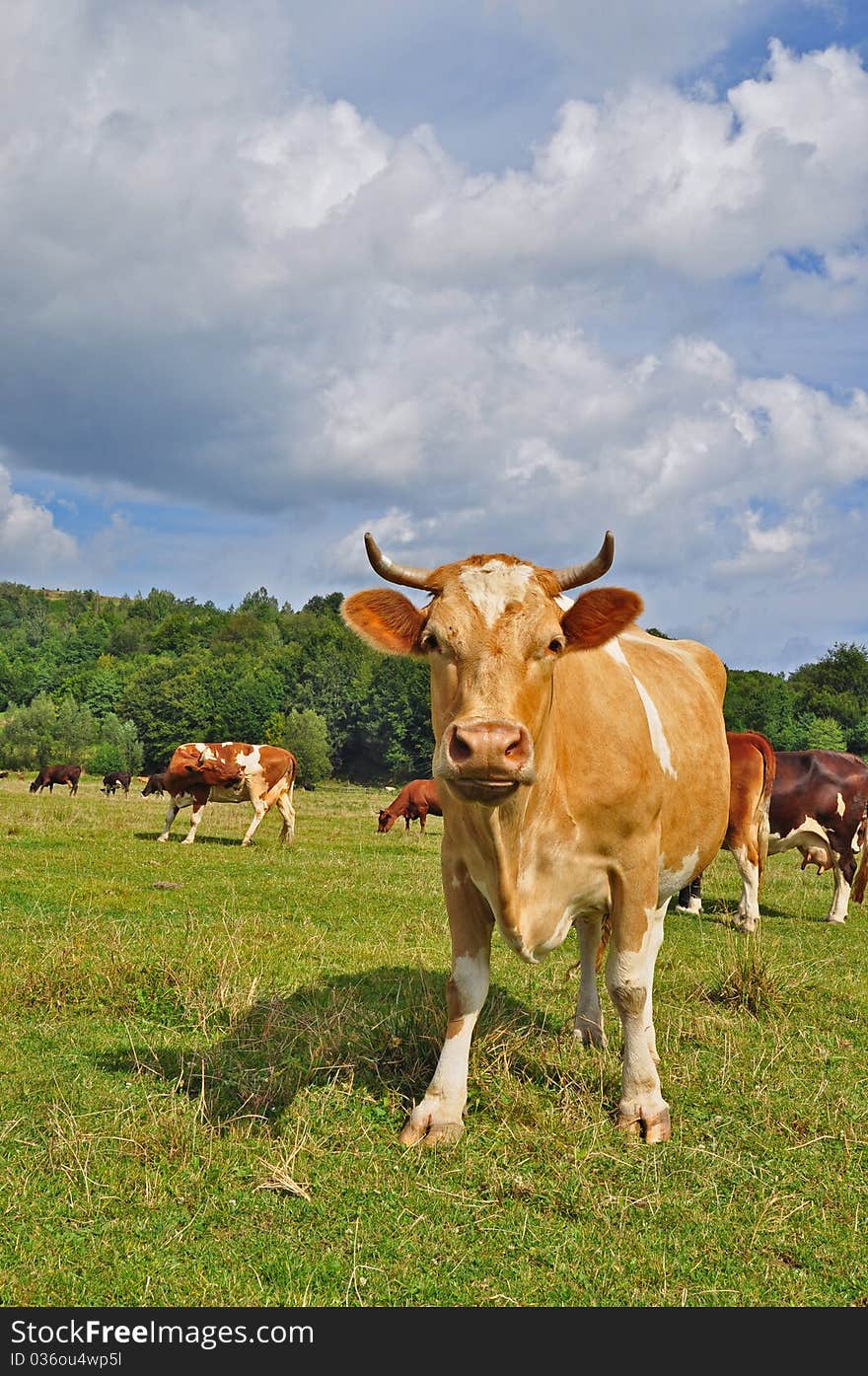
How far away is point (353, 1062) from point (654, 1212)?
2017mm

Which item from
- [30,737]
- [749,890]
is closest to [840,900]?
[749,890]

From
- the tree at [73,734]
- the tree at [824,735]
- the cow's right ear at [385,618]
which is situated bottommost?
the cow's right ear at [385,618]

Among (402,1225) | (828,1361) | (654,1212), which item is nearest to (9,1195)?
(402,1225)

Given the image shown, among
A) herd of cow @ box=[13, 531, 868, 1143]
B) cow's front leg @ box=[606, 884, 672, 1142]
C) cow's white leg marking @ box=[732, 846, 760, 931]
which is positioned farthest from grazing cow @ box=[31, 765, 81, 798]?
cow's front leg @ box=[606, 884, 672, 1142]

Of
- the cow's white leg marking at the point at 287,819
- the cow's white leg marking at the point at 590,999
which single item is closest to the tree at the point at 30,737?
the cow's white leg marking at the point at 287,819

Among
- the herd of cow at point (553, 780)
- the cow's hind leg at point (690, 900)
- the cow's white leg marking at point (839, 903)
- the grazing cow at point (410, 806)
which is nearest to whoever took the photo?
the herd of cow at point (553, 780)

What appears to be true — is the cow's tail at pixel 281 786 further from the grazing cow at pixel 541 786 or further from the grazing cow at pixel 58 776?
the grazing cow at pixel 58 776

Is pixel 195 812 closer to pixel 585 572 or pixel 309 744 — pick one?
pixel 585 572

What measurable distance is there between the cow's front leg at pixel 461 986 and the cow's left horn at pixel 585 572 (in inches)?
67.2

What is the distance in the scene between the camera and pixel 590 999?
6.60m

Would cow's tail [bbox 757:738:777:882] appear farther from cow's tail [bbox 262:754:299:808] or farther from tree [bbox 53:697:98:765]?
tree [bbox 53:697:98:765]

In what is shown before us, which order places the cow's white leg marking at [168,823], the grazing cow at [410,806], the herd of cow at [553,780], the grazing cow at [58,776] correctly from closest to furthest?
the herd of cow at [553,780], the cow's white leg marking at [168,823], the grazing cow at [410,806], the grazing cow at [58,776]

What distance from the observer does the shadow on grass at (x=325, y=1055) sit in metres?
5.36

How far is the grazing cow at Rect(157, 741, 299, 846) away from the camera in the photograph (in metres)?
20.0
